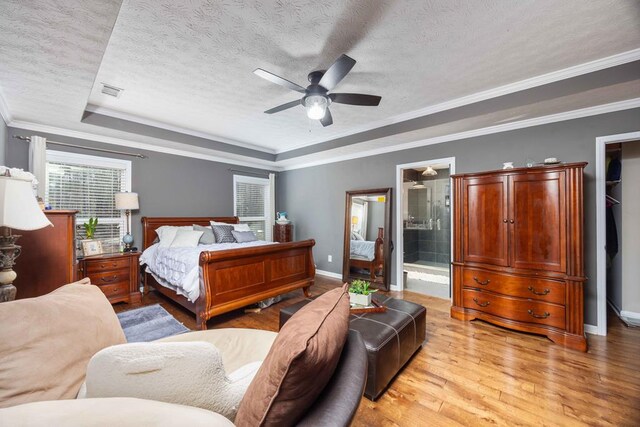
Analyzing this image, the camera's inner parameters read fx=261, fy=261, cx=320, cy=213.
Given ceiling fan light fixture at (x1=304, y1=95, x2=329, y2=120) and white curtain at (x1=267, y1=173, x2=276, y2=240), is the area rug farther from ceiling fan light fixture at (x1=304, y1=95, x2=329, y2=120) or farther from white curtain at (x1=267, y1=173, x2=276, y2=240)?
white curtain at (x1=267, y1=173, x2=276, y2=240)

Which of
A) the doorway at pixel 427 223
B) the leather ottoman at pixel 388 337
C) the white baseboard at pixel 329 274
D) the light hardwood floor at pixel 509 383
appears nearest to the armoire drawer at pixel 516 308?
the light hardwood floor at pixel 509 383

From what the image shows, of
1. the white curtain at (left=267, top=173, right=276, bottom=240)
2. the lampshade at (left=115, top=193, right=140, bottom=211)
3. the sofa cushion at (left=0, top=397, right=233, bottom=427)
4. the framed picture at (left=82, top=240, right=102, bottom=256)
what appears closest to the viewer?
the sofa cushion at (left=0, top=397, right=233, bottom=427)

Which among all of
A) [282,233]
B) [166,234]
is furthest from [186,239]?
[282,233]

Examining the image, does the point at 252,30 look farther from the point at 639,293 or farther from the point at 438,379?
the point at 639,293

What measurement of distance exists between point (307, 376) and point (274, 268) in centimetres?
280

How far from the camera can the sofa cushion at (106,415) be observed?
0.56m

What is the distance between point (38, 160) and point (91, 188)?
0.66 metres

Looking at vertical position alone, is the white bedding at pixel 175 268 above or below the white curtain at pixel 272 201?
below

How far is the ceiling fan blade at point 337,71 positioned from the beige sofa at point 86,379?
5.85 ft

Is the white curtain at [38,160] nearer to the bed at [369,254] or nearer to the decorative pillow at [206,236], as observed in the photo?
the decorative pillow at [206,236]

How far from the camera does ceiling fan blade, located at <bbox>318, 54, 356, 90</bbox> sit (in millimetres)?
1866

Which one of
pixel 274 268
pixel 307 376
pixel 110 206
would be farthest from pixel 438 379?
pixel 110 206

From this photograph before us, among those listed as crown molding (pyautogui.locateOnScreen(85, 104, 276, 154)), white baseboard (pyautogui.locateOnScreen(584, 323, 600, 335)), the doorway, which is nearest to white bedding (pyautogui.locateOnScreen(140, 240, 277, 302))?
crown molding (pyautogui.locateOnScreen(85, 104, 276, 154))

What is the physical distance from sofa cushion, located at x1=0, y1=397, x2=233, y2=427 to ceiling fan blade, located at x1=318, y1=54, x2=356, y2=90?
2.01m
